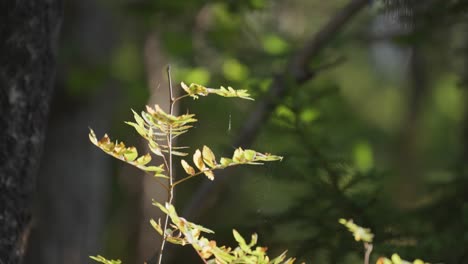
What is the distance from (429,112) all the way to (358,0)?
9.53 m

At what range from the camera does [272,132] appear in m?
3.05

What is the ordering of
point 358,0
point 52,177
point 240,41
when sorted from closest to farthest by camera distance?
point 358,0 → point 52,177 → point 240,41

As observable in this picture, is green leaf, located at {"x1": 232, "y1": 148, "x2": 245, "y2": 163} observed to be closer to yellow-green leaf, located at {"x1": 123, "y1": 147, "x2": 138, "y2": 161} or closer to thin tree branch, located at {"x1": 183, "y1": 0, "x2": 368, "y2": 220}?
yellow-green leaf, located at {"x1": 123, "y1": 147, "x2": 138, "y2": 161}

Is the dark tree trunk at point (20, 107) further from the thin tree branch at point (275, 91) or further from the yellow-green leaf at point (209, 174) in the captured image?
the thin tree branch at point (275, 91)

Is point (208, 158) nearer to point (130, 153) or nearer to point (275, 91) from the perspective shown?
point (130, 153)

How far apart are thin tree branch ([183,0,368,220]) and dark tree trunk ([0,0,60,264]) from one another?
1.35 metres

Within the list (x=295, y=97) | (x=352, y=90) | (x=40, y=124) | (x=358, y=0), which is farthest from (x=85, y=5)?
(x=352, y=90)

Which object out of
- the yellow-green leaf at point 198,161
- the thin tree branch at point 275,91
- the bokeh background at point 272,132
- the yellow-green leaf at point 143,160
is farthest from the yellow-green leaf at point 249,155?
the thin tree branch at point 275,91

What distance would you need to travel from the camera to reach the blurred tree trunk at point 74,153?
595 cm

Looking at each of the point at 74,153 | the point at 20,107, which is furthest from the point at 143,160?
the point at 74,153

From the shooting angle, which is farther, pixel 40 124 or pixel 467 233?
pixel 467 233

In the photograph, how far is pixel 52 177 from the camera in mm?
6023

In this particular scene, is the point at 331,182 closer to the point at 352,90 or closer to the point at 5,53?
the point at 5,53

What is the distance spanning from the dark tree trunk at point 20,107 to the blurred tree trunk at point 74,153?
3.48 m
